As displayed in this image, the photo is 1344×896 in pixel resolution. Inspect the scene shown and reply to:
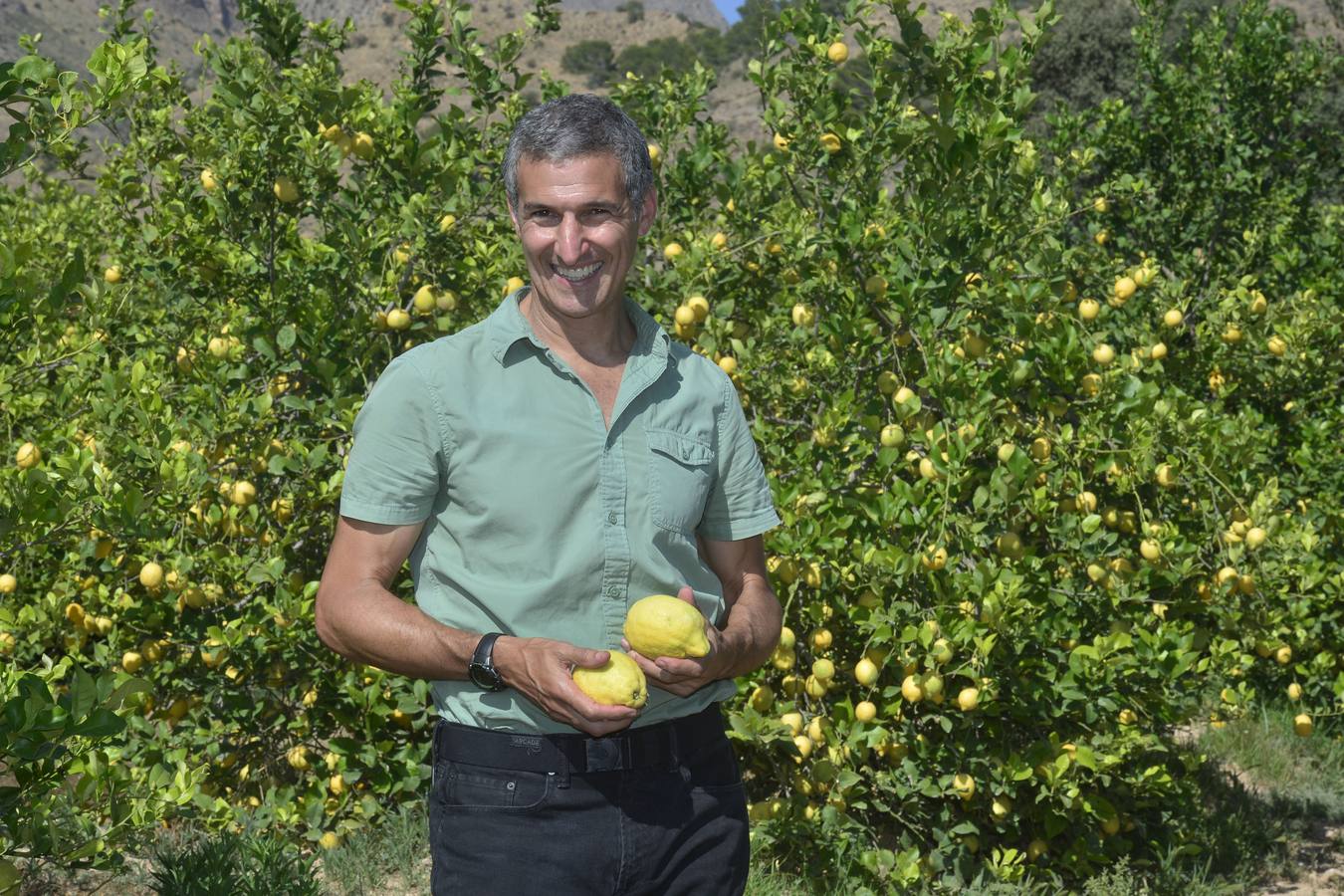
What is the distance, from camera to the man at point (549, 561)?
1817 millimetres

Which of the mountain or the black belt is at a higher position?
the mountain

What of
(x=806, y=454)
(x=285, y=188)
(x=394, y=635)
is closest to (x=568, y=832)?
(x=394, y=635)

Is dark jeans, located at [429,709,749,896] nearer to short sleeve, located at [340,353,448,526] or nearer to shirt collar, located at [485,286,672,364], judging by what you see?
short sleeve, located at [340,353,448,526]

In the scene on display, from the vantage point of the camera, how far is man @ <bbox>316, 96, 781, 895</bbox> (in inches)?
71.6

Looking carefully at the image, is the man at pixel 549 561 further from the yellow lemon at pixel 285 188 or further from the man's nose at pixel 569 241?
the yellow lemon at pixel 285 188

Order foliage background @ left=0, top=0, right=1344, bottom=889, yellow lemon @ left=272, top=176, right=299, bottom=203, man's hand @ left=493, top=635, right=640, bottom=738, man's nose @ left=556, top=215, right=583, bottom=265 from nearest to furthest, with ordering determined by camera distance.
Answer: man's hand @ left=493, top=635, right=640, bottom=738 < man's nose @ left=556, top=215, right=583, bottom=265 < foliage background @ left=0, top=0, right=1344, bottom=889 < yellow lemon @ left=272, top=176, right=299, bottom=203

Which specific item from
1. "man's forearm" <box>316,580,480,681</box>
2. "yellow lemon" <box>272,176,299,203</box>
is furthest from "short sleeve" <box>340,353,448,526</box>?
"yellow lemon" <box>272,176,299,203</box>

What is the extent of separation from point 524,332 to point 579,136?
0.30m

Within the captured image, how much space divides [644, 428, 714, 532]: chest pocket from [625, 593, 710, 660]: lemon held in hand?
152mm

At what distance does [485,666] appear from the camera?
1.77 metres

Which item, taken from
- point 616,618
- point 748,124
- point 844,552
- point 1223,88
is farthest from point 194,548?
point 748,124

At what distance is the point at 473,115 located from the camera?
4.58 m

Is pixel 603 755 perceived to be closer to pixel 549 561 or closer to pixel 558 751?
pixel 558 751

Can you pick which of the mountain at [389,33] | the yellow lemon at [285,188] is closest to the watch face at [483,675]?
the yellow lemon at [285,188]
